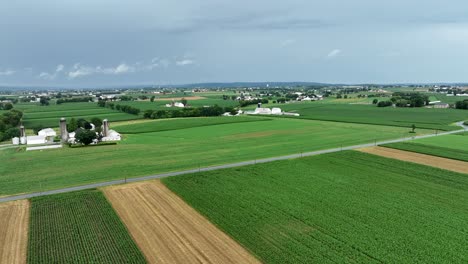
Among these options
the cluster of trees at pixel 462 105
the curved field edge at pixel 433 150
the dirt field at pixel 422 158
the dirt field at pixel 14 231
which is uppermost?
the cluster of trees at pixel 462 105

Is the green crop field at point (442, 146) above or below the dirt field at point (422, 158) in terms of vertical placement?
above

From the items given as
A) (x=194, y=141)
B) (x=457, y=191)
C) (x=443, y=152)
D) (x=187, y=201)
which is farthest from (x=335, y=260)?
(x=194, y=141)

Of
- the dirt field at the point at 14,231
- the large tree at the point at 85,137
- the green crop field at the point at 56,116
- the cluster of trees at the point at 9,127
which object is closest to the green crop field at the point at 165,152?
the large tree at the point at 85,137

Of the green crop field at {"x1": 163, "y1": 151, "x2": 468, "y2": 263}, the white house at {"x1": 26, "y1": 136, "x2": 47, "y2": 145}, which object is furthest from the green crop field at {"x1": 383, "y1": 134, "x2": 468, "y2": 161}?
the white house at {"x1": 26, "y1": 136, "x2": 47, "y2": 145}

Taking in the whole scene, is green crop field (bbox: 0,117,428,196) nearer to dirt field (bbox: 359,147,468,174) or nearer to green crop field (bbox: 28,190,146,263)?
green crop field (bbox: 28,190,146,263)

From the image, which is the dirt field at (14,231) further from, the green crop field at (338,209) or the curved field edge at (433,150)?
the curved field edge at (433,150)

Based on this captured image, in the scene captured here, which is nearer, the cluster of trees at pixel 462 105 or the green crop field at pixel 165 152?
the green crop field at pixel 165 152

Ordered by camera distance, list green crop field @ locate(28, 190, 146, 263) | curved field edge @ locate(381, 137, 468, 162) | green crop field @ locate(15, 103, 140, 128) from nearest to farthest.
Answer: green crop field @ locate(28, 190, 146, 263) < curved field edge @ locate(381, 137, 468, 162) < green crop field @ locate(15, 103, 140, 128)
